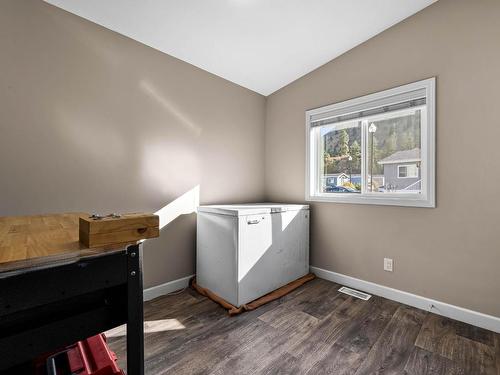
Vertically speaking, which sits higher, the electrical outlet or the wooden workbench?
the wooden workbench

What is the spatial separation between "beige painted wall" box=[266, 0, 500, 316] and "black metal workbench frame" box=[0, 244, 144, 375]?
207cm

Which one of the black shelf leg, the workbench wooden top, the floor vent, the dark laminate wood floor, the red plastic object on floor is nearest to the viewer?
the workbench wooden top

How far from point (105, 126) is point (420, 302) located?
9.08ft

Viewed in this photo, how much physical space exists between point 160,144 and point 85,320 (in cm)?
165

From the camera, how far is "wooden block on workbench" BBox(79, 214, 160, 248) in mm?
649

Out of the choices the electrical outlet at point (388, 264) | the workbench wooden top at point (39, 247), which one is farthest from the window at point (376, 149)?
the workbench wooden top at point (39, 247)

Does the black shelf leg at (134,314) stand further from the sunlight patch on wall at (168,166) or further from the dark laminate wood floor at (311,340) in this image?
the sunlight patch on wall at (168,166)

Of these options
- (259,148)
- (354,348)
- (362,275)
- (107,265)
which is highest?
(259,148)

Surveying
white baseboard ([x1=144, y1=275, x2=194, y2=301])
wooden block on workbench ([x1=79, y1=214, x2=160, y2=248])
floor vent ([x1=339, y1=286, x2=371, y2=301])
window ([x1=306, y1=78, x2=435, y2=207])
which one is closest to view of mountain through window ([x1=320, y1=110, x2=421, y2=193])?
window ([x1=306, y1=78, x2=435, y2=207])

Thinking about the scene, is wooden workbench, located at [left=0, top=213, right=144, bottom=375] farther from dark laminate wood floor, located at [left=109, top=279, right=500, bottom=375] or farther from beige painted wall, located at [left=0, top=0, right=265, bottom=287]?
beige painted wall, located at [left=0, top=0, right=265, bottom=287]

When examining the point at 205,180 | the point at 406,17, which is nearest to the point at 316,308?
the point at 205,180

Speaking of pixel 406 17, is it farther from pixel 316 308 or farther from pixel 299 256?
pixel 316 308

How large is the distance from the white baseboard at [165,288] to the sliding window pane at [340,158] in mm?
1657

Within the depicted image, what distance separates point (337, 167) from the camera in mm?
2584
